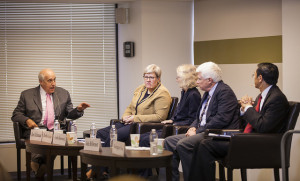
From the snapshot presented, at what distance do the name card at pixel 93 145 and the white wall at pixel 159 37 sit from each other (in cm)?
255

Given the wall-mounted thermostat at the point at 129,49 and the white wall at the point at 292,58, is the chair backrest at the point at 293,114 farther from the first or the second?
the wall-mounted thermostat at the point at 129,49

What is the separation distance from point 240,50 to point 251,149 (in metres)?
2.24

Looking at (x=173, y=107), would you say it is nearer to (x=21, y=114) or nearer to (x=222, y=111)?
(x=222, y=111)

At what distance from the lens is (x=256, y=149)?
4.64 metres

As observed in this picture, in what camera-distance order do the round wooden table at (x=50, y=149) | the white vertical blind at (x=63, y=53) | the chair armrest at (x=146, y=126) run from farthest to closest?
the white vertical blind at (x=63, y=53), the chair armrest at (x=146, y=126), the round wooden table at (x=50, y=149)

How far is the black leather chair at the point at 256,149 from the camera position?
4.58 m

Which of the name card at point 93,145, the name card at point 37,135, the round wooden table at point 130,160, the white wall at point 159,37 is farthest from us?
the white wall at point 159,37

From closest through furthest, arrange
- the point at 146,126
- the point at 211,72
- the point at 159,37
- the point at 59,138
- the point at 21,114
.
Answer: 1. the point at 59,138
2. the point at 211,72
3. the point at 146,126
4. the point at 21,114
5. the point at 159,37

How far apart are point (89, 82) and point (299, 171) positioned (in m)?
3.53

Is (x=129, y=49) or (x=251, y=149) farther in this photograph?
(x=129, y=49)

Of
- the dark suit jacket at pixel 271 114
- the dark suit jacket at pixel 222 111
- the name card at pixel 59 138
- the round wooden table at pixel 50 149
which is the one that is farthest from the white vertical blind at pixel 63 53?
the dark suit jacket at pixel 271 114

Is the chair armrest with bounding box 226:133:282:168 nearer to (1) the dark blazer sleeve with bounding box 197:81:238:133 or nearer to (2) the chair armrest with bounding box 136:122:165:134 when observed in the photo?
(1) the dark blazer sleeve with bounding box 197:81:238:133

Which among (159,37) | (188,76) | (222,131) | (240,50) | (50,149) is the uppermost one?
(159,37)

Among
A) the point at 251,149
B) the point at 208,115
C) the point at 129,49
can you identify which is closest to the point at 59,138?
the point at 208,115
